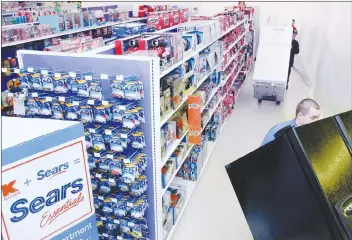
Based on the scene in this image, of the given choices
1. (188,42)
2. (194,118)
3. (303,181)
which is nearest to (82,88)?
(194,118)

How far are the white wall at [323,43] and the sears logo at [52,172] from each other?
17.1ft

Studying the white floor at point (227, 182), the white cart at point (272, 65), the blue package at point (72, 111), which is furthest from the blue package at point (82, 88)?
the white cart at point (272, 65)

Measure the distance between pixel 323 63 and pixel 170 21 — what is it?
14.3ft

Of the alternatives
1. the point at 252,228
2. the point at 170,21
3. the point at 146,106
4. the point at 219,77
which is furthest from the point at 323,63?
the point at 252,228

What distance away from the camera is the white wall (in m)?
5.78

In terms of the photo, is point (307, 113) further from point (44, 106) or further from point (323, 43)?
point (323, 43)

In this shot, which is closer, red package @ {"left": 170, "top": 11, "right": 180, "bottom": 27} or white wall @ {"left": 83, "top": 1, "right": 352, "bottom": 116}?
red package @ {"left": 170, "top": 11, "right": 180, "bottom": 27}

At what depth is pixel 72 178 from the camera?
41.2 inches

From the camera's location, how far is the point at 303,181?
1060 mm

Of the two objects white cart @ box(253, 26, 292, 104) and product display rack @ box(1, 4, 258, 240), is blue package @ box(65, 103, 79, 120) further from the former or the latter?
white cart @ box(253, 26, 292, 104)

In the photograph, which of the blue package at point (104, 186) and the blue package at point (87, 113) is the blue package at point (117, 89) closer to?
the blue package at point (87, 113)

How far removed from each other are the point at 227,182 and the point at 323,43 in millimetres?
5761

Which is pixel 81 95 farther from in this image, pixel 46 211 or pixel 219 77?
pixel 219 77

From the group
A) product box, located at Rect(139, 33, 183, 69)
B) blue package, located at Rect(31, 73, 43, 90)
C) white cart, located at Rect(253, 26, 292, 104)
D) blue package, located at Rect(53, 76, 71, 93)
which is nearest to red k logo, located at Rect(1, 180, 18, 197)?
blue package, located at Rect(53, 76, 71, 93)
